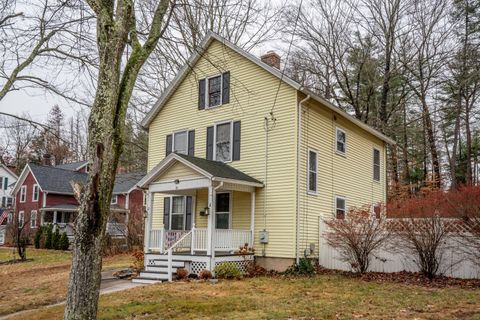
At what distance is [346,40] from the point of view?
88.5ft

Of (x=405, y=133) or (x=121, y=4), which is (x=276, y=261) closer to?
(x=121, y=4)

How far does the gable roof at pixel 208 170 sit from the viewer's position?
13.5m

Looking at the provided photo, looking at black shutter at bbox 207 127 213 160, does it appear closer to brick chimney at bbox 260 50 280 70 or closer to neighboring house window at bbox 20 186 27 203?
brick chimney at bbox 260 50 280 70

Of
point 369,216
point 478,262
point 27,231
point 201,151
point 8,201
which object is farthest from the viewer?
point 8,201

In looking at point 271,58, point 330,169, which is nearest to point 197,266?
point 330,169

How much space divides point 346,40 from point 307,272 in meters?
17.8

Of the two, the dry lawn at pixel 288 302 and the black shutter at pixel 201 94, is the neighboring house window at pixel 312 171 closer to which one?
the dry lawn at pixel 288 302

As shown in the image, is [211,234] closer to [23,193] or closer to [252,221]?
[252,221]

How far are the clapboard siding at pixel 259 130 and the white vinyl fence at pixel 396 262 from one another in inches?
63.5

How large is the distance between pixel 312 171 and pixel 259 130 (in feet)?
7.62

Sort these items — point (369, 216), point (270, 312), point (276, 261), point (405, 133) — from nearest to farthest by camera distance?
1. point (270, 312)
2. point (369, 216)
3. point (276, 261)
4. point (405, 133)

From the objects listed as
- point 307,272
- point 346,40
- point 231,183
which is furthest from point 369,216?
point 346,40

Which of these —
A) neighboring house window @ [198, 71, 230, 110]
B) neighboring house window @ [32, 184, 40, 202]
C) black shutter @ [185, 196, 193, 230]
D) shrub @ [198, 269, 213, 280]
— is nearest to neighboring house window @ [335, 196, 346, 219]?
black shutter @ [185, 196, 193, 230]

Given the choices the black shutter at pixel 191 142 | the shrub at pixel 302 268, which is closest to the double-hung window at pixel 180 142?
the black shutter at pixel 191 142
